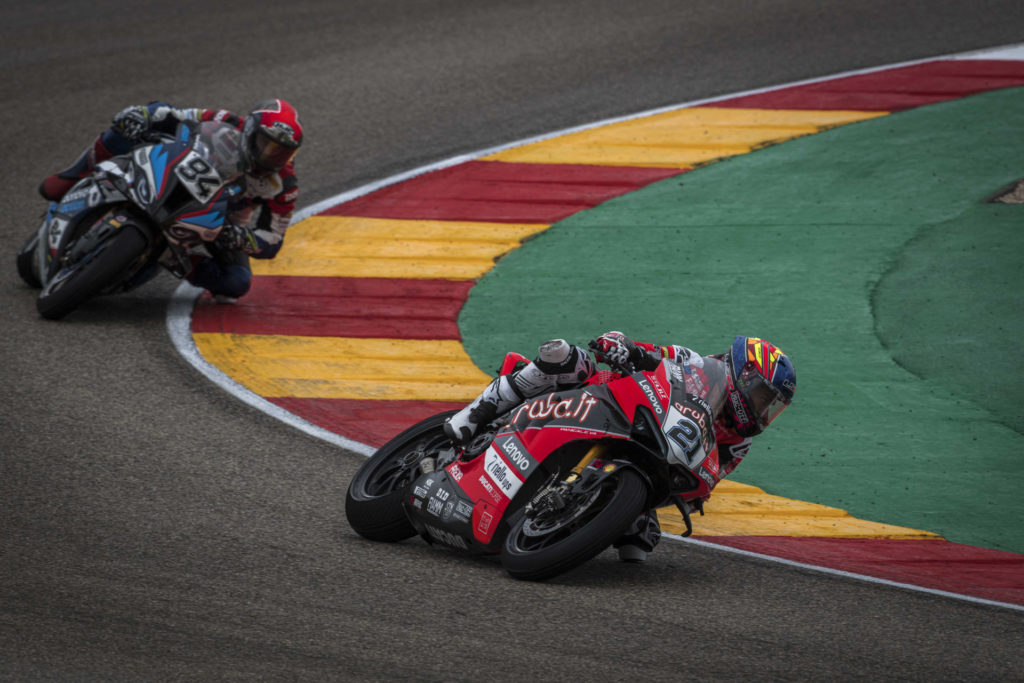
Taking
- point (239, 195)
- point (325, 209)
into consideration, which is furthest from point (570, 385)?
point (325, 209)

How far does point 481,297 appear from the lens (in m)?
10.2

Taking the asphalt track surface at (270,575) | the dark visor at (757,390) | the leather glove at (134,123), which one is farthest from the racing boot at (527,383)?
the leather glove at (134,123)

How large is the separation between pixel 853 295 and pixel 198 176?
5083 mm

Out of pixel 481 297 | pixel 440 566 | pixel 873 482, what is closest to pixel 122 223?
pixel 481 297

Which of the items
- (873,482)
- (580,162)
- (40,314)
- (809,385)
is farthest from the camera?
(580,162)

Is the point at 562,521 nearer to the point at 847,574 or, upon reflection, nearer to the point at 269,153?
the point at 847,574

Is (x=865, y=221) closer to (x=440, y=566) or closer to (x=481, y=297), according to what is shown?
(x=481, y=297)

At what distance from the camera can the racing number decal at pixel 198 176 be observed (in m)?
9.34

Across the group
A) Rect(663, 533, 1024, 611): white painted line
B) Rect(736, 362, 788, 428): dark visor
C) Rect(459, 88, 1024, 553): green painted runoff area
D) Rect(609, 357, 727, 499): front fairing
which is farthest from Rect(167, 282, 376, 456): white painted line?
Rect(736, 362, 788, 428): dark visor

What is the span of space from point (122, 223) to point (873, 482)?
18.0ft

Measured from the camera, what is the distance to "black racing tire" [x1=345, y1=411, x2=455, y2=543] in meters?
6.31

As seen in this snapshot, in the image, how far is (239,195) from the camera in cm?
955

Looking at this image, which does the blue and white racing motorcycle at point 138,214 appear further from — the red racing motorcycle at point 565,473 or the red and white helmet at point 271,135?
the red racing motorcycle at point 565,473

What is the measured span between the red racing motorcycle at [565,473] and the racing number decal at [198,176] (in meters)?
3.81
